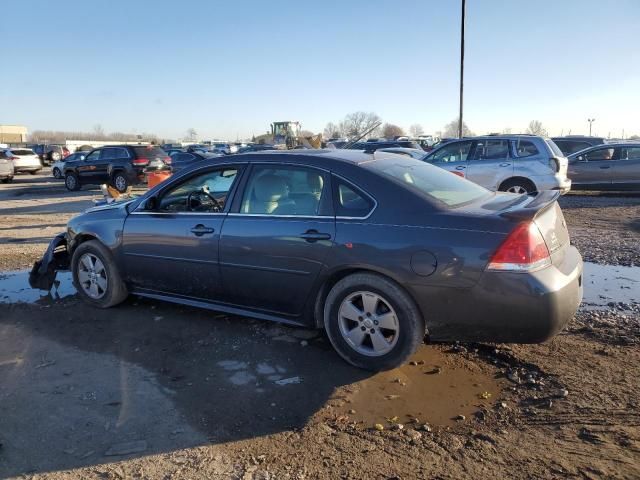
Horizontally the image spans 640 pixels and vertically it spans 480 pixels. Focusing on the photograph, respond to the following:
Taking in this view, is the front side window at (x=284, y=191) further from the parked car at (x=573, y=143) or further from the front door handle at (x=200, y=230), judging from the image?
the parked car at (x=573, y=143)

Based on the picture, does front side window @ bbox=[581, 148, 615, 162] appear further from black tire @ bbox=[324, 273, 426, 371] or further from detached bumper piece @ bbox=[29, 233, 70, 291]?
detached bumper piece @ bbox=[29, 233, 70, 291]

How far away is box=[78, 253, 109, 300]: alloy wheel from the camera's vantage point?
17.6ft

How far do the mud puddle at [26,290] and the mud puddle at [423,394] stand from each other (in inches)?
158

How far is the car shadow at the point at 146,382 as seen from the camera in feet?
10.1

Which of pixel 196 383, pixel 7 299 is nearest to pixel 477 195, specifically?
pixel 196 383

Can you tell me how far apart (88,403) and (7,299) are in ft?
10.2

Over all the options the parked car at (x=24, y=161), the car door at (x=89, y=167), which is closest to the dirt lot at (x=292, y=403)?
the car door at (x=89, y=167)

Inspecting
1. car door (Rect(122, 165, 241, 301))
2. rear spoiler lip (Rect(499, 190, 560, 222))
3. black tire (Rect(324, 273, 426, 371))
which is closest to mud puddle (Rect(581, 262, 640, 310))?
rear spoiler lip (Rect(499, 190, 560, 222))

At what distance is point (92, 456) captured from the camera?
2.93 meters

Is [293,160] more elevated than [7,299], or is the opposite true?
[293,160]

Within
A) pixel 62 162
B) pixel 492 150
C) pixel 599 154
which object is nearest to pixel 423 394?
pixel 492 150

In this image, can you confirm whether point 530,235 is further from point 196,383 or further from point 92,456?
point 92,456

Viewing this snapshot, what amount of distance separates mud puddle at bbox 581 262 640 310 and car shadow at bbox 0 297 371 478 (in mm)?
2929

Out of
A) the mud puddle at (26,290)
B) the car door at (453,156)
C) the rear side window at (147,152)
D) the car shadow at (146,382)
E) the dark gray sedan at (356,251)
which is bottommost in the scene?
the car shadow at (146,382)
